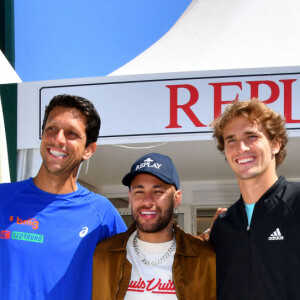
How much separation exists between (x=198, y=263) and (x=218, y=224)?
187 millimetres

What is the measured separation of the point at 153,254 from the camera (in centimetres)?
186

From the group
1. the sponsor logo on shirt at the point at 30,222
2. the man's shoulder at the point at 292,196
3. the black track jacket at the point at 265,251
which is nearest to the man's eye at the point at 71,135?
the sponsor logo on shirt at the point at 30,222

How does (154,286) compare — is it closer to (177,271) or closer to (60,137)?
(177,271)

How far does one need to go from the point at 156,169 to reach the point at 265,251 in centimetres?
59

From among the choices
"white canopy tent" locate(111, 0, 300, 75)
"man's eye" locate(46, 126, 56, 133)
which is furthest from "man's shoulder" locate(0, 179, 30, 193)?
"white canopy tent" locate(111, 0, 300, 75)

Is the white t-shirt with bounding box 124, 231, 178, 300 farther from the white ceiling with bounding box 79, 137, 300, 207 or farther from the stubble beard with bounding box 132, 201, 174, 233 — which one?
the white ceiling with bounding box 79, 137, 300, 207

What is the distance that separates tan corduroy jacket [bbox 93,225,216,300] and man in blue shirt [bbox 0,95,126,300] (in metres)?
0.05

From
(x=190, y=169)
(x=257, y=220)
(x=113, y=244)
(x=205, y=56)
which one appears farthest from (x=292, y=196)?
(x=190, y=169)

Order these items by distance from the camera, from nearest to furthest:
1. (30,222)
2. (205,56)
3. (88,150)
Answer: (30,222) < (88,150) < (205,56)

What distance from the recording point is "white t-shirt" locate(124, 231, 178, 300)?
173 cm

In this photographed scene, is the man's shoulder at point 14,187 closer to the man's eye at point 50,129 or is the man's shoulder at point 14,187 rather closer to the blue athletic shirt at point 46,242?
the blue athletic shirt at point 46,242

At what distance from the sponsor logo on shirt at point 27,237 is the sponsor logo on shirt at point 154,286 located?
0.42 m

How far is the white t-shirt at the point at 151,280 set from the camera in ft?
5.67

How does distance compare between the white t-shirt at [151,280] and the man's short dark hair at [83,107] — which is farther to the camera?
the man's short dark hair at [83,107]
